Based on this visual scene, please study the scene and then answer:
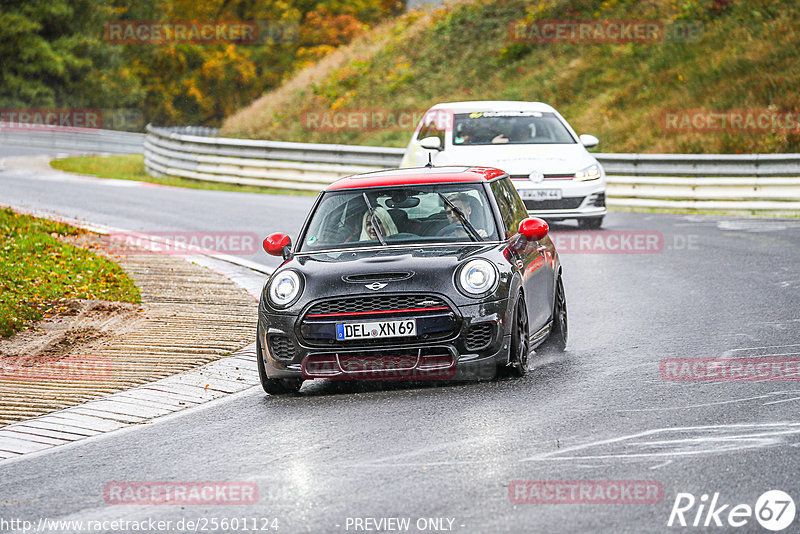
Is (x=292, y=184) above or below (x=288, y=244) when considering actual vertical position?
below

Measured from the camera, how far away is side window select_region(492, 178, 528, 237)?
957cm

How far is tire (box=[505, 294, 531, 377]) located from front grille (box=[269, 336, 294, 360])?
1.48 metres

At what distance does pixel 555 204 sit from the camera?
17.7 meters

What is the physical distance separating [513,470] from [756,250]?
408 inches

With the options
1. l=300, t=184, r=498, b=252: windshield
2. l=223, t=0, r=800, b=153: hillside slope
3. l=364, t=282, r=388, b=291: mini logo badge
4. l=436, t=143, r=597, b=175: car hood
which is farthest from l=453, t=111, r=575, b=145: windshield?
l=364, t=282, r=388, b=291: mini logo badge

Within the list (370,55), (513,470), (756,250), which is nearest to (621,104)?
(370,55)

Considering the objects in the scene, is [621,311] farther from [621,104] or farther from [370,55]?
[370,55]

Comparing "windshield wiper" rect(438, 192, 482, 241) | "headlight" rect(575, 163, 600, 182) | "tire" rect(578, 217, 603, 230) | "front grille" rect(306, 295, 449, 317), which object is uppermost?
"windshield wiper" rect(438, 192, 482, 241)

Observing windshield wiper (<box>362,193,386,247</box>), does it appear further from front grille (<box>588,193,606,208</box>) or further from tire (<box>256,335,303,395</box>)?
front grille (<box>588,193,606,208</box>)

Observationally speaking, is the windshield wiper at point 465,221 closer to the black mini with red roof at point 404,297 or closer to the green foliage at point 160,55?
the black mini with red roof at point 404,297

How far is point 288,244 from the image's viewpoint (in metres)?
9.41

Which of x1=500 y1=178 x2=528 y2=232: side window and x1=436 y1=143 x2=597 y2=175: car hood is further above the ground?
x1=500 y1=178 x2=528 y2=232: side window

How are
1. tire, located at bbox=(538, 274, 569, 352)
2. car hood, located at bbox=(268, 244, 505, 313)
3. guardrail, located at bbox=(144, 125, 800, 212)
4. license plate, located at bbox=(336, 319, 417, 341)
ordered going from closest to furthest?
1. license plate, located at bbox=(336, 319, 417, 341)
2. car hood, located at bbox=(268, 244, 505, 313)
3. tire, located at bbox=(538, 274, 569, 352)
4. guardrail, located at bbox=(144, 125, 800, 212)

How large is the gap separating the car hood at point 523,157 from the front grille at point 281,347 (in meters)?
9.34
